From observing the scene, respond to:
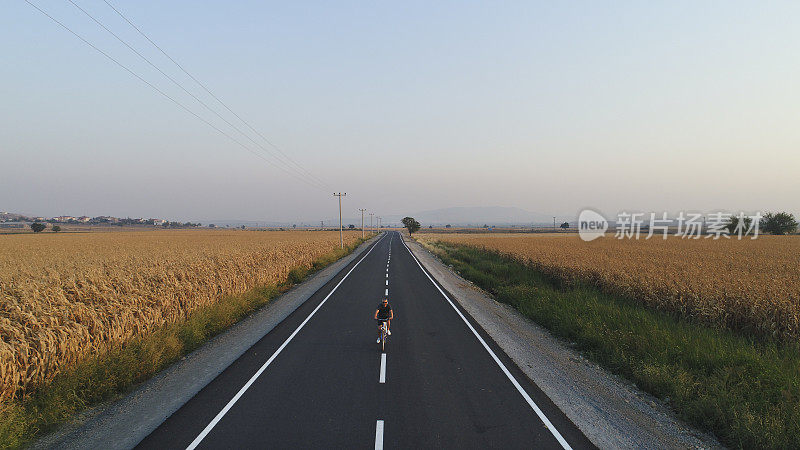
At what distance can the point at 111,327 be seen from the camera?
8375 mm

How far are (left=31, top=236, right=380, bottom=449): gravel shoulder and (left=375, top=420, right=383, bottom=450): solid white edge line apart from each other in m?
3.66

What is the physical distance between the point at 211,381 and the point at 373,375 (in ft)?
11.5

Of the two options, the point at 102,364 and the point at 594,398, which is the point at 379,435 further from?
the point at 102,364

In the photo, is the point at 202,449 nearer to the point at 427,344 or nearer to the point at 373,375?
the point at 373,375

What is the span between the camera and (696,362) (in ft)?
25.7

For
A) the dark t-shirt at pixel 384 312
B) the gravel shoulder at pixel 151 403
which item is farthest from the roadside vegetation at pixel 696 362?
the gravel shoulder at pixel 151 403

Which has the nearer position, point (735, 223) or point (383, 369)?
point (383, 369)

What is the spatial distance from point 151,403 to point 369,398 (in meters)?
4.11

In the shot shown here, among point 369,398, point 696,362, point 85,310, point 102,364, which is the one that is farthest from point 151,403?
point 696,362

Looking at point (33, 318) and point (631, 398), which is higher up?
point (33, 318)

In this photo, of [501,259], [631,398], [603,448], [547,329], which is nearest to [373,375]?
[603,448]

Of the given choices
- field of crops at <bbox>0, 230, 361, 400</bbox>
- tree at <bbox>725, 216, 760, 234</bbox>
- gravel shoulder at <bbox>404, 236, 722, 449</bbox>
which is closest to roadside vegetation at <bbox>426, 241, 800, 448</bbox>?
gravel shoulder at <bbox>404, 236, 722, 449</bbox>

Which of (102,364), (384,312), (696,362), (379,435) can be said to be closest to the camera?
(379,435)

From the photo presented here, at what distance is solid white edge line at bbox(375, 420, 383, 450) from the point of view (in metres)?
5.13
